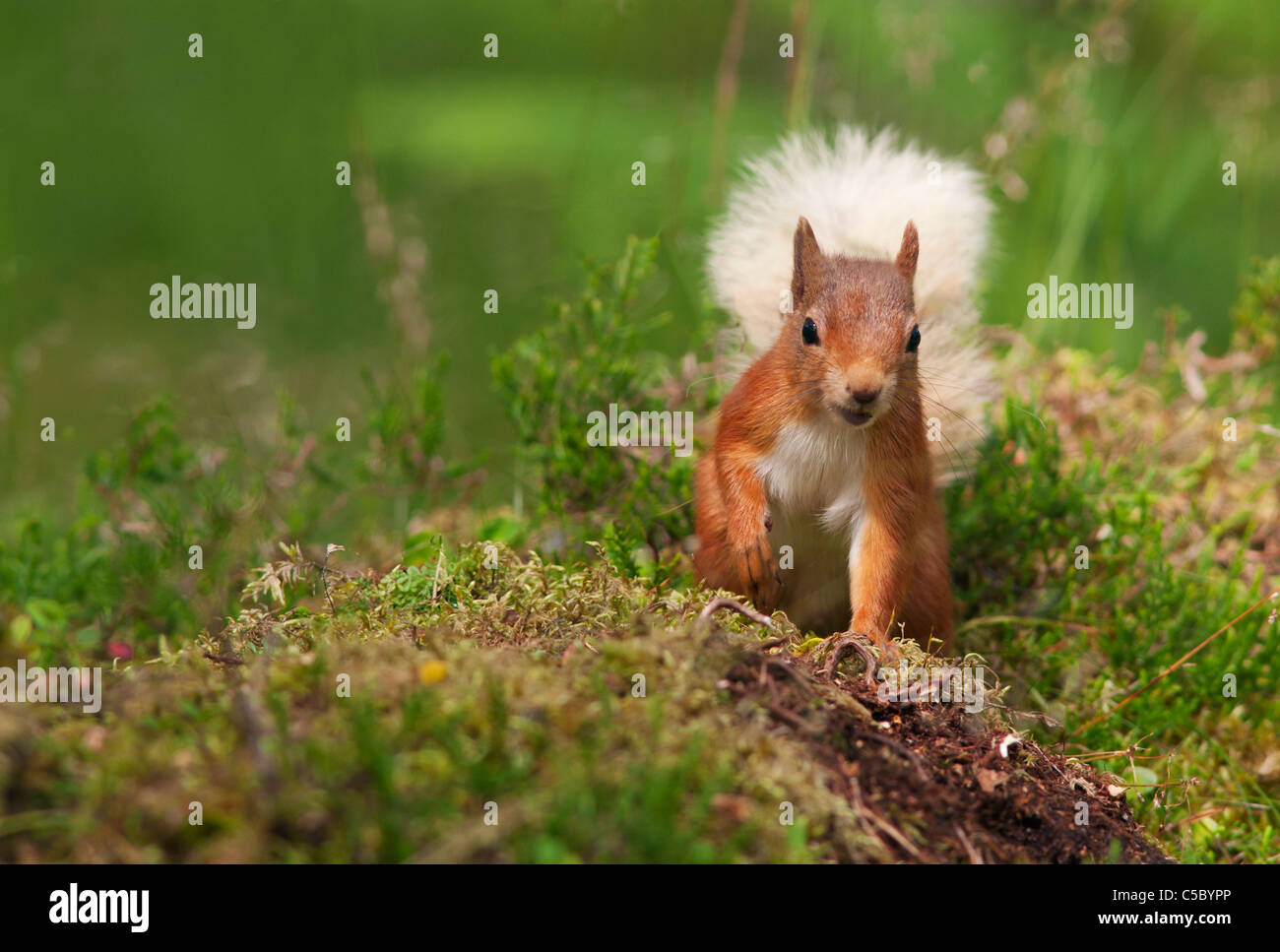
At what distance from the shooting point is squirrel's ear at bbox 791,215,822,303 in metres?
4.03

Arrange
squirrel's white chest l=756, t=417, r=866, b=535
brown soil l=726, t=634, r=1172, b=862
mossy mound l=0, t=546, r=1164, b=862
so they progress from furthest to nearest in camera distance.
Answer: squirrel's white chest l=756, t=417, r=866, b=535 → brown soil l=726, t=634, r=1172, b=862 → mossy mound l=0, t=546, r=1164, b=862

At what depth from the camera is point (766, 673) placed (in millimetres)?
2707

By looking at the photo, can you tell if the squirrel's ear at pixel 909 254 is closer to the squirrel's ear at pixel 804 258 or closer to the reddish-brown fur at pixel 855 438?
the reddish-brown fur at pixel 855 438

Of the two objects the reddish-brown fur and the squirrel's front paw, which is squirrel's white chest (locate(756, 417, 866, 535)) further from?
the squirrel's front paw

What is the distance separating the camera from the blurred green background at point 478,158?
6652 millimetres

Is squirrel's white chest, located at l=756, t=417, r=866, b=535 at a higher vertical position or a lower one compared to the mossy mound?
higher

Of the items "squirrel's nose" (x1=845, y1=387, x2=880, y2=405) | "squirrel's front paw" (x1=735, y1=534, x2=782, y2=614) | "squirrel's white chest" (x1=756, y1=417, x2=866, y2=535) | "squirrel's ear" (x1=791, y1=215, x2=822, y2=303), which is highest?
"squirrel's ear" (x1=791, y1=215, x2=822, y2=303)

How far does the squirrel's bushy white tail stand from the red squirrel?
16mm

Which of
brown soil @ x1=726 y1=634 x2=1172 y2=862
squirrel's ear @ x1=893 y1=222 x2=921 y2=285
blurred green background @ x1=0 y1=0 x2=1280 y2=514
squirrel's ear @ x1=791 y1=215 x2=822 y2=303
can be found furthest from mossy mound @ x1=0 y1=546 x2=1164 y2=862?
blurred green background @ x1=0 y1=0 x2=1280 y2=514

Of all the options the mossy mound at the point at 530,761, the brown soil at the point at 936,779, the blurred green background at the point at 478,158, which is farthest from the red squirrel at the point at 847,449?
the blurred green background at the point at 478,158

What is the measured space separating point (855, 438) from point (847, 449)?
0.05 m
